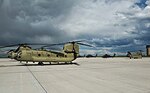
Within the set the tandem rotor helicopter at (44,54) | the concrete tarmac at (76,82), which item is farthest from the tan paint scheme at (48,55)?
the concrete tarmac at (76,82)

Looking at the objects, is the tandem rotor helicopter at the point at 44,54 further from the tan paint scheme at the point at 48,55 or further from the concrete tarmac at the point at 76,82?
the concrete tarmac at the point at 76,82

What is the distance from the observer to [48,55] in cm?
3581

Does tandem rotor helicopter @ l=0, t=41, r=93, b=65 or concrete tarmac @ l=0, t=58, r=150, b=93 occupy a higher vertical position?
tandem rotor helicopter @ l=0, t=41, r=93, b=65

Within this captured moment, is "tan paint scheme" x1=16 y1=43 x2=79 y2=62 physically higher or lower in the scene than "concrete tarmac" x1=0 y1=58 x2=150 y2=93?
higher

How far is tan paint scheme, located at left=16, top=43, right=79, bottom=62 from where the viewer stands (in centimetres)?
3319

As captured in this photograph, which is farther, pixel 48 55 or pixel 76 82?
pixel 48 55

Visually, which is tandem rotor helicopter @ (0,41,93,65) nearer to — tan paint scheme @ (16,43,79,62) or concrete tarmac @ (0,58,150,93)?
tan paint scheme @ (16,43,79,62)

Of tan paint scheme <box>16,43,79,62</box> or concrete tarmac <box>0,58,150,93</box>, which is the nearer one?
concrete tarmac <box>0,58,150,93</box>

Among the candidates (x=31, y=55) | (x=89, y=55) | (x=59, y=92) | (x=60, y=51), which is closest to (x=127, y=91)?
(x=59, y=92)

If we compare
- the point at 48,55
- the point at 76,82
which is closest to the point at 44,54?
the point at 48,55

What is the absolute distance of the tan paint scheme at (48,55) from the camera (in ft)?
109

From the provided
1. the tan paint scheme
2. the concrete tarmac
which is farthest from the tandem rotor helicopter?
the concrete tarmac

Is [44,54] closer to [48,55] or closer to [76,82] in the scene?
[48,55]

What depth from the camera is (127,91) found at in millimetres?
9242
